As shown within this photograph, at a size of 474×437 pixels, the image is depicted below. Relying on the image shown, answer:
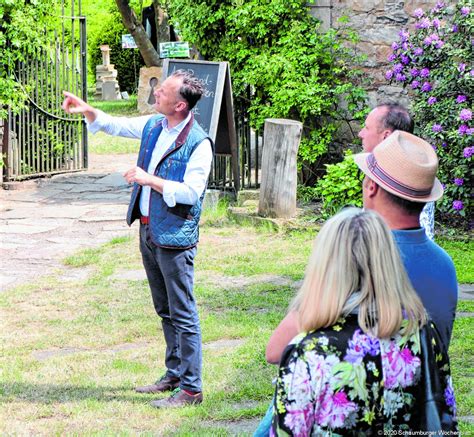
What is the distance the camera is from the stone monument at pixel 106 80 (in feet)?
94.4

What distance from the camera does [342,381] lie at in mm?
2703

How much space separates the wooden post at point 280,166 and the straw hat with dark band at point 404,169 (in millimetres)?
6687

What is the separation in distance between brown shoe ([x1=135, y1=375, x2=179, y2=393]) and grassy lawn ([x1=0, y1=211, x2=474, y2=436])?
0.19 ft

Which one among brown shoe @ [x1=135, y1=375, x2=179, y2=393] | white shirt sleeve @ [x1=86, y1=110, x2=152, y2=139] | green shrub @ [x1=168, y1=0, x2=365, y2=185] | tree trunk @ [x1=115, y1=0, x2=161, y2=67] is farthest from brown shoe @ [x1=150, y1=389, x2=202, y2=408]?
tree trunk @ [x1=115, y1=0, x2=161, y2=67]

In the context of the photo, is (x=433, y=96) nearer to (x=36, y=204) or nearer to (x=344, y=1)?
(x=344, y=1)

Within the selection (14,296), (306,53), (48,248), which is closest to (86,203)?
(48,248)

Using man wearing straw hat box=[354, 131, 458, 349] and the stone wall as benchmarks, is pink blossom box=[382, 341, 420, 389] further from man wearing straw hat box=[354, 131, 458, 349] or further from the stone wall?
the stone wall

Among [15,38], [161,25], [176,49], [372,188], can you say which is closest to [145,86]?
[161,25]

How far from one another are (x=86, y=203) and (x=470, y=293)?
5818 millimetres

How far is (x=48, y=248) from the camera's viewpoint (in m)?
9.51

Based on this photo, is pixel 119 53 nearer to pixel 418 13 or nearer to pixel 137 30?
pixel 137 30

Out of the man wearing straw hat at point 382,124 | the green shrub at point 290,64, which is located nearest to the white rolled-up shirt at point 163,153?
the man wearing straw hat at point 382,124

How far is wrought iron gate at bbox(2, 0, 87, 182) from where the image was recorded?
42.5 feet

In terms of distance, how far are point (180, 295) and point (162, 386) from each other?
2.13 feet
